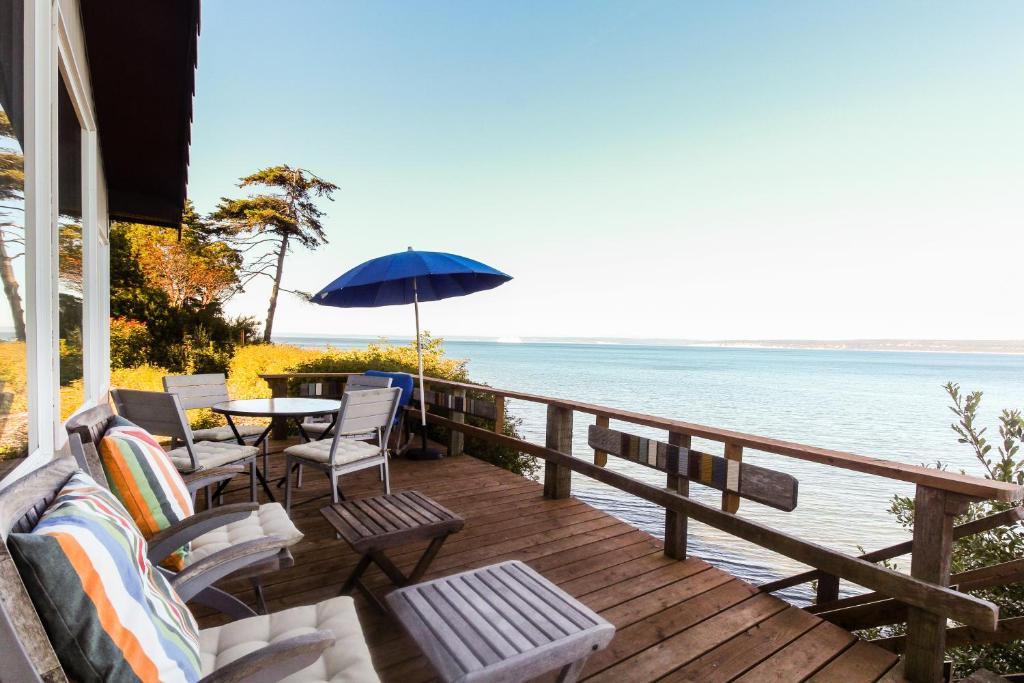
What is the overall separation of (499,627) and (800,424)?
1917 centimetres

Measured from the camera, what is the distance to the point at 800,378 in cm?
3816

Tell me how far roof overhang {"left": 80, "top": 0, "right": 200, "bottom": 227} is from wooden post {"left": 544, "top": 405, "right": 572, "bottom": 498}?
3.15 meters

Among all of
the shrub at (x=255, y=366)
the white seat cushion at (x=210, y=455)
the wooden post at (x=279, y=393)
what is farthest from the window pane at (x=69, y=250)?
the shrub at (x=255, y=366)

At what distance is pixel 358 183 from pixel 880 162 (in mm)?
23767

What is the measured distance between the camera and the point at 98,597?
33.5 inches

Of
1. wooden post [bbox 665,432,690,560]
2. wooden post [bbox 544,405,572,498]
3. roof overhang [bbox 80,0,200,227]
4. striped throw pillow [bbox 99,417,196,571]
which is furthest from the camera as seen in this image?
wooden post [bbox 544,405,572,498]

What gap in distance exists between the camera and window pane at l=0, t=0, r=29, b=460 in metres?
1.21

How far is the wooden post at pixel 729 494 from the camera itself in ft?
8.58

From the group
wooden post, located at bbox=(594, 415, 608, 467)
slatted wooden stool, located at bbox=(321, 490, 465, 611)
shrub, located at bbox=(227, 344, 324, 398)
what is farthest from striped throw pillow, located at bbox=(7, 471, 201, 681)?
shrub, located at bbox=(227, 344, 324, 398)

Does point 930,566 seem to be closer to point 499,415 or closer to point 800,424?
point 499,415

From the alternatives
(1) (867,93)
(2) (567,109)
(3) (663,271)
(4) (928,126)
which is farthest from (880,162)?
(3) (663,271)

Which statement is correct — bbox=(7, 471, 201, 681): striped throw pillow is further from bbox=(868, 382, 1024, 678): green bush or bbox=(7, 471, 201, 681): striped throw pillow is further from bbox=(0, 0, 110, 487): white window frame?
bbox=(868, 382, 1024, 678): green bush

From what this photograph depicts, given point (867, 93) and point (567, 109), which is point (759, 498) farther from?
point (867, 93)

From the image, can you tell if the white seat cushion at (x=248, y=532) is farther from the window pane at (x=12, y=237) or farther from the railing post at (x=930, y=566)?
the railing post at (x=930, y=566)
